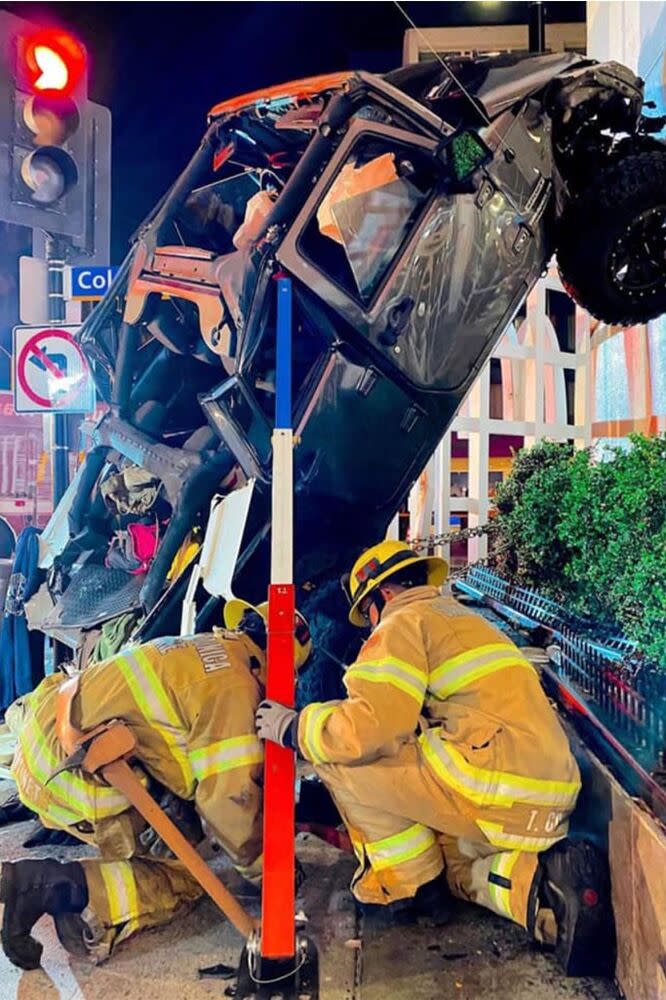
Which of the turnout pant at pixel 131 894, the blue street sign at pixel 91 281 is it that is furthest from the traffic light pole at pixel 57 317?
the turnout pant at pixel 131 894

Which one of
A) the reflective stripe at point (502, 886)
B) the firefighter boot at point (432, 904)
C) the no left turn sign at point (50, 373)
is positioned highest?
the no left turn sign at point (50, 373)

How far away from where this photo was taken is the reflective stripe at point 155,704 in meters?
2.68

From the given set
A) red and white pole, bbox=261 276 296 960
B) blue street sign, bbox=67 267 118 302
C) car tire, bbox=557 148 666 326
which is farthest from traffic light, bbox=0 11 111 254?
car tire, bbox=557 148 666 326

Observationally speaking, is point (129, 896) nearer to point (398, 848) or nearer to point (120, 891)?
point (120, 891)

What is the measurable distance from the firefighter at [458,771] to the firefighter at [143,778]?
184 millimetres

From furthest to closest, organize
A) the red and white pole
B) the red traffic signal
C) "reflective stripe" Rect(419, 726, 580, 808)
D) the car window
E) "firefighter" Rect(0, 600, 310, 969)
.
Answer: the red traffic signal → the car window → "firefighter" Rect(0, 600, 310, 969) → "reflective stripe" Rect(419, 726, 580, 808) → the red and white pole

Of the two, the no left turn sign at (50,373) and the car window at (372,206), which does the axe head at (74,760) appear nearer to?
the car window at (372,206)

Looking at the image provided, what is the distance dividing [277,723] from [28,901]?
0.98 m

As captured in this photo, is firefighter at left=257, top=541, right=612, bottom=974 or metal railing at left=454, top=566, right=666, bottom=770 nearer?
firefighter at left=257, top=541, right=612, bottom=974

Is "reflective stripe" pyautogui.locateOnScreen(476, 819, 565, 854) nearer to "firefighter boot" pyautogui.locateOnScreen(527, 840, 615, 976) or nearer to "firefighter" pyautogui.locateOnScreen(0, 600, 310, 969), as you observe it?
"firefighter boot" pyautogui.locateOnScreen(527, 840, 615, 976)

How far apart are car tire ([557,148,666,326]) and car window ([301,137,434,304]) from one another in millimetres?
901

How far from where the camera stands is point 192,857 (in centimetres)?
255

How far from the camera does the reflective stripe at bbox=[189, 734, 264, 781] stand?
2.70 metres

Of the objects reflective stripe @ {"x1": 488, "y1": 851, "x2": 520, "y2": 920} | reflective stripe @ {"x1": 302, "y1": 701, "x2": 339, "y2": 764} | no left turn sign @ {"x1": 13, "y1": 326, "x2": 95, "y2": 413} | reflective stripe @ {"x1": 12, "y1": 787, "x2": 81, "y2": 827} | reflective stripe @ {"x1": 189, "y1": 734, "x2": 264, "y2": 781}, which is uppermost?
no left turn sign @ {"x1": 13, "y1": 326, "x2": 95, "y2": 413}
